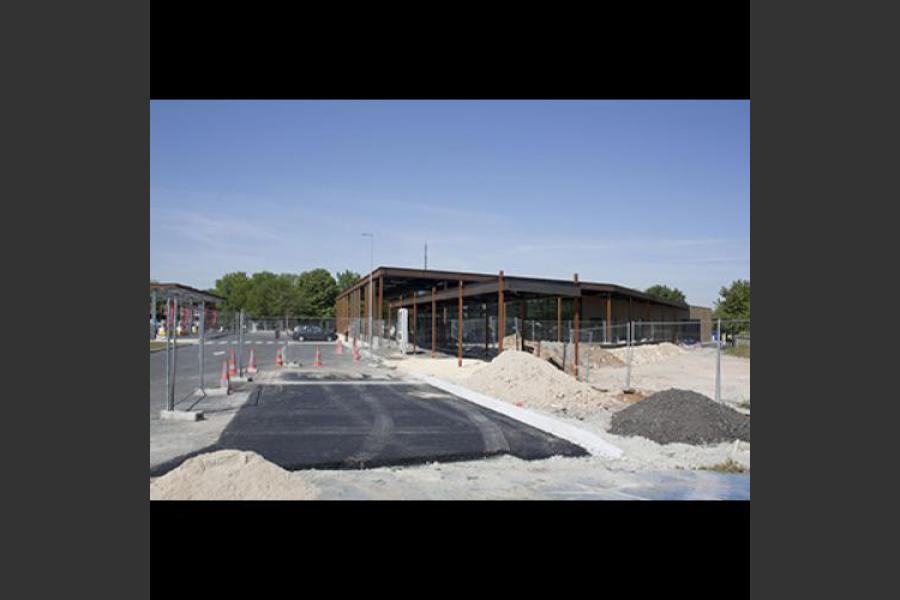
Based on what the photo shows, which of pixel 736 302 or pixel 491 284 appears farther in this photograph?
pixel 736 302

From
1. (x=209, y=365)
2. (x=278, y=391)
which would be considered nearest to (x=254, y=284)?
(x=209, y=365)

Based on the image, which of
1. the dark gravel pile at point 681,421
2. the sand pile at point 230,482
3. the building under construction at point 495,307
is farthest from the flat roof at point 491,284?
the sand pile at point 230,482

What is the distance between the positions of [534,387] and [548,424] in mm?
4480

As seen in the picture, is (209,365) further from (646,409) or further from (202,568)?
(202,568)

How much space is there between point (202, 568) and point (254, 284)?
117815 millimetres

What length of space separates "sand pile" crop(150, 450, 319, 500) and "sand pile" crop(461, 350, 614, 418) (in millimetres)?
8581

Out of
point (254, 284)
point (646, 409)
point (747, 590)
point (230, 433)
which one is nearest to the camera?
point (747, 590)

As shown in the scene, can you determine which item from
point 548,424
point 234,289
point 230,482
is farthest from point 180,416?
point 234,289

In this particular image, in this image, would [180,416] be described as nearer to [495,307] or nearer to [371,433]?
[371,433]

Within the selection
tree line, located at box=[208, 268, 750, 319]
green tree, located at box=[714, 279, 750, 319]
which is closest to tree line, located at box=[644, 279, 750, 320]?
green tree, located at box=[714, 279, 750, 319]

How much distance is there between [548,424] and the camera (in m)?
13.9

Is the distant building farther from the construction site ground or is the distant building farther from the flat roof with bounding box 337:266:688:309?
the construction site ground

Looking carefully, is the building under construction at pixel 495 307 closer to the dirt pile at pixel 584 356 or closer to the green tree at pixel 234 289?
the dirt pile at pixel 584 356

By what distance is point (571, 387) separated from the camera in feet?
59.9
